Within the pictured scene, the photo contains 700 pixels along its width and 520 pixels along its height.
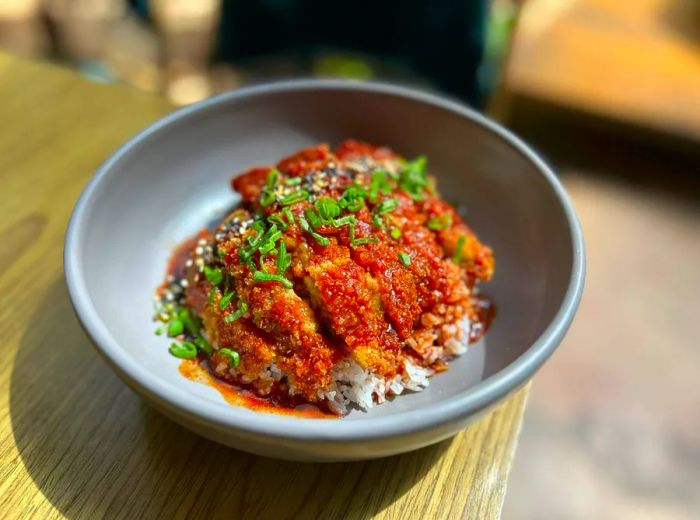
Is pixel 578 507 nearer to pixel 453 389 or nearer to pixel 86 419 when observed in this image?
pixel 453 389

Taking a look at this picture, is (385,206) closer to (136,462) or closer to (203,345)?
(203,345)

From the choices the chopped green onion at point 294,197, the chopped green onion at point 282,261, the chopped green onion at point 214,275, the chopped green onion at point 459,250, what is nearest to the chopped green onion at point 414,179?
the chopped green onion at point 459,250

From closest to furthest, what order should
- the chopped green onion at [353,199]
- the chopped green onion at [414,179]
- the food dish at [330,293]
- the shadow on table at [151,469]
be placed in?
1. the shadow on table at [151,469]
2. the food dish at [330,293]
3. the chopped green onion at [353,199]
4. the chopped green onion at [414,179]

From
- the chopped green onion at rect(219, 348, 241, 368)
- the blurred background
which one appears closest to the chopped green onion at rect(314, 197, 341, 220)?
the chopped green onion at rect(219, 348, 241, 368)

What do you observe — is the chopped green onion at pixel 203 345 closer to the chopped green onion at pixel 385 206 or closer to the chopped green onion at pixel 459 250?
the chopped green onion at pixel 385 206

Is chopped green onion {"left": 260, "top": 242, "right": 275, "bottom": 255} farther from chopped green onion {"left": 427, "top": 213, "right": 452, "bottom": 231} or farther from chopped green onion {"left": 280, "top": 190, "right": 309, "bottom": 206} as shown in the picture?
chopped green onion {"left": 427, "top": 213, "right": 452, "bottom": 231}

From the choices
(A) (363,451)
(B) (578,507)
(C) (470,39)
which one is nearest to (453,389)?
(A) (363,451)

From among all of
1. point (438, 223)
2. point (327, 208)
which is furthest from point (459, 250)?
point (327, 208)
